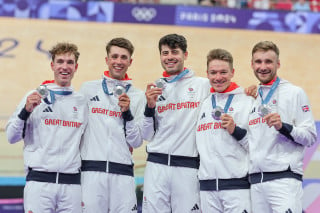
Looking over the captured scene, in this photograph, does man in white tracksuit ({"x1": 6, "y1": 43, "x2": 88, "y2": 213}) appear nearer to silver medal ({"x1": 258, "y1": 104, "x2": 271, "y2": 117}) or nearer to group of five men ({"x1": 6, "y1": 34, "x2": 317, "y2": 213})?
group of five men ({"x1": 6, "y1": 34, "x2": 317, "y2": 213})

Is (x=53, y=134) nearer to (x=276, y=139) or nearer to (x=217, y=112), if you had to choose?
(x=217, y=112)

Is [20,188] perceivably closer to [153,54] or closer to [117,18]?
[153,54]

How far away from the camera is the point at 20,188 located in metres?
8.71

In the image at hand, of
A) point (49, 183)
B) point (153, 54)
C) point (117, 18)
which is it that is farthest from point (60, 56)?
point (117, 18)

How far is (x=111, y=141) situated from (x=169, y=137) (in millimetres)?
630

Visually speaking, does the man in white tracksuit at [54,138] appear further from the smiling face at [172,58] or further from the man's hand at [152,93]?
the smiling face at [172,58]

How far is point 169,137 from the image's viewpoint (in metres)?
6.54

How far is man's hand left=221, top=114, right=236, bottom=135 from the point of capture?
6047 mm

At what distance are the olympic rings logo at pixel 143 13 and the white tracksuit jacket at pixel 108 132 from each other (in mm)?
12352

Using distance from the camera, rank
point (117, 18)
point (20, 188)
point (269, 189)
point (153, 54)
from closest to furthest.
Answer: point (269, 189)
point (20, 188)
point (153, 54)
point (117, 18)

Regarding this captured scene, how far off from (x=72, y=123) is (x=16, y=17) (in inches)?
516

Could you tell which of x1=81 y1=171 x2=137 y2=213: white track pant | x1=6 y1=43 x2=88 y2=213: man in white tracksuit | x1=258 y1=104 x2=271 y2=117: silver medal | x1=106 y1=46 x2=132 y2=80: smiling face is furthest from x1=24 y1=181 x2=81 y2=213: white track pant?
x1=258 y1=104 x2=271 y2=117: silver medal

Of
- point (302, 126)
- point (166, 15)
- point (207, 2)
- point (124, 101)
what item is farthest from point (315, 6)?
point (124, 101)

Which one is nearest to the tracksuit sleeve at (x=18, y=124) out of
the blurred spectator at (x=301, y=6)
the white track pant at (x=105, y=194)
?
the white track pant at (x=105, y=194)
